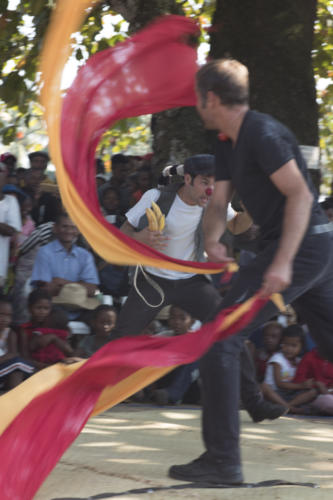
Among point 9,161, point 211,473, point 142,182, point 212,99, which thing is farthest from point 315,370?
point 9,161

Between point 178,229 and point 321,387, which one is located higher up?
point 178,229

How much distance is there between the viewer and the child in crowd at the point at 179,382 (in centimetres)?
705

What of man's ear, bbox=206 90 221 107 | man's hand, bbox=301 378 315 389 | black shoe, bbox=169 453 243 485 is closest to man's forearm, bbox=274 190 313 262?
man's ear, bbox=206 90 221 107

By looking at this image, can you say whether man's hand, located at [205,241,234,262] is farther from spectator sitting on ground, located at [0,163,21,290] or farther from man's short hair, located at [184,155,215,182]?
spectator sitting on ground, located at [0,163,21,290]

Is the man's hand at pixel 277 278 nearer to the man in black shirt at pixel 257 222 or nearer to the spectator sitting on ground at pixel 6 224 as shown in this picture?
the man in black shirt at pixel 257 222

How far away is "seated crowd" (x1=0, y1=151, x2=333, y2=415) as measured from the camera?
23.5ft

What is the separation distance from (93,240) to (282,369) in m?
3.91

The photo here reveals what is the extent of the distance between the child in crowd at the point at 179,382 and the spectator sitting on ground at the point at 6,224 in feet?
5.43

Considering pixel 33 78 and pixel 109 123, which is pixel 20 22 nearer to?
pixel 33 78

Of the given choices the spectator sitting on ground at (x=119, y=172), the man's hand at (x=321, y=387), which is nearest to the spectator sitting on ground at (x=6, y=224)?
the spectator sitting on ground at (x=119, y=172)

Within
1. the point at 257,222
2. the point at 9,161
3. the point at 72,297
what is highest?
the point at 9,161

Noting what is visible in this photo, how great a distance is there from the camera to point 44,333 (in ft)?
23.7

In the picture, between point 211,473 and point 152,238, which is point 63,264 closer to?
point 152,238

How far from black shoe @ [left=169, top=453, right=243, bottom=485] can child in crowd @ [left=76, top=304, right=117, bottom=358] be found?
3.79 metres
